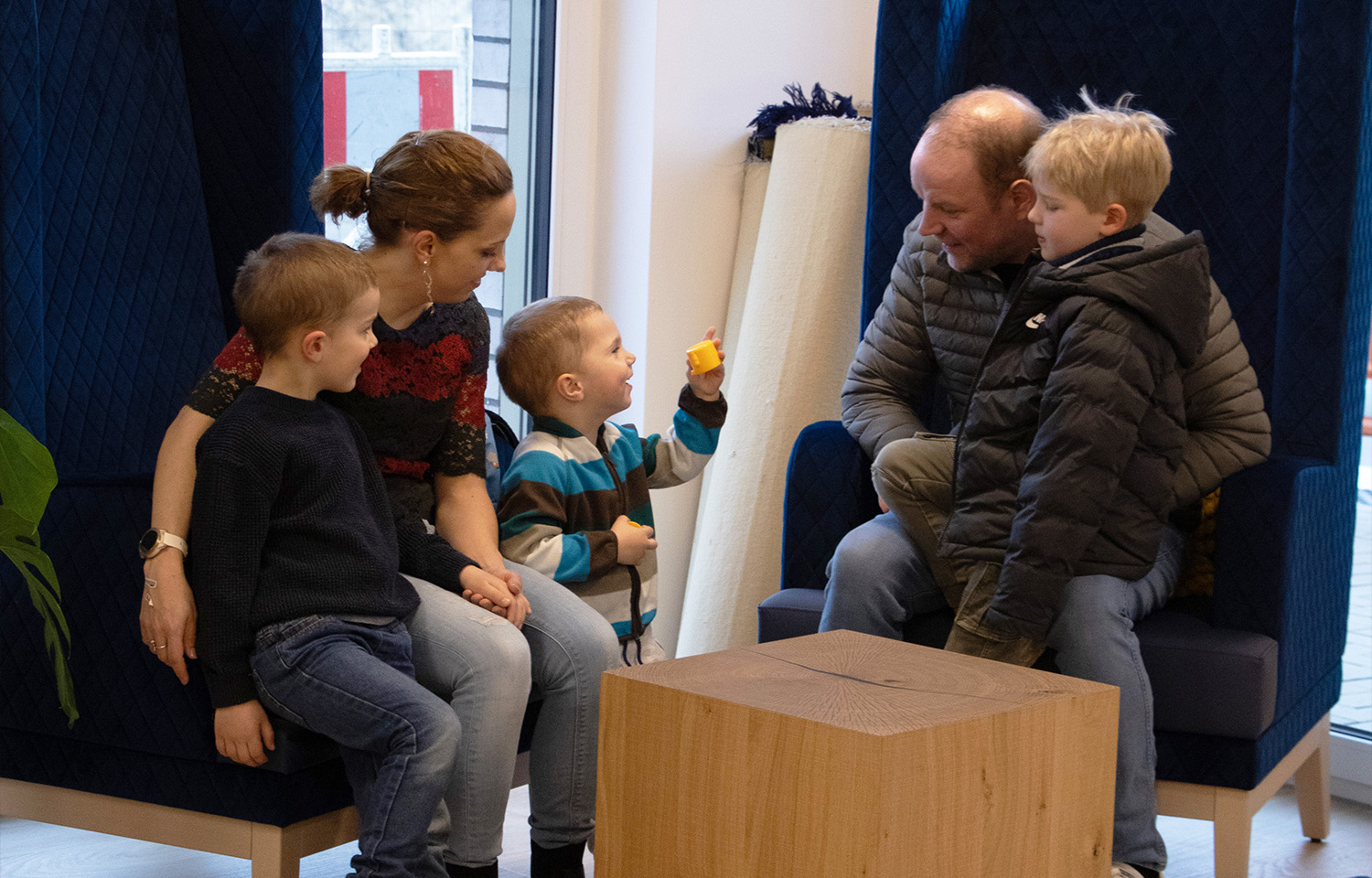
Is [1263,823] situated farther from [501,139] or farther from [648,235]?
[501,139]

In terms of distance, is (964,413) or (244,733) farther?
(964,413)

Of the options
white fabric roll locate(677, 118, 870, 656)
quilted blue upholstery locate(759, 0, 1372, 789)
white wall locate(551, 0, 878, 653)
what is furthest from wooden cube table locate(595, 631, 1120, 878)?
white wall locate(551, 0, 878, 653)

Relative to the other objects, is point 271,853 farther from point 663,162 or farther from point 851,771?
point 663,162

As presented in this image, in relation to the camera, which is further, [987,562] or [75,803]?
[987,562]

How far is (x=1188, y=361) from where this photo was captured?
1649 millimetres

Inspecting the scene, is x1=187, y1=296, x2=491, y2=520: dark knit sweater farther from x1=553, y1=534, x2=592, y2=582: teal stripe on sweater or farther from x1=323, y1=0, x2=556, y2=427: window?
x1=323, y1=0, x2=556, y2=427: window

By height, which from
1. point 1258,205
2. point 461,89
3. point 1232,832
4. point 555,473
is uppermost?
point 461,89

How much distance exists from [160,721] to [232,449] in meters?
0.31

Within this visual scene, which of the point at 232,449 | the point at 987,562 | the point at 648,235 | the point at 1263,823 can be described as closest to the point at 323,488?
the point at 232,449

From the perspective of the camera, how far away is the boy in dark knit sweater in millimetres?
1342

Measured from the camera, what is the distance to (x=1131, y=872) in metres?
1.52

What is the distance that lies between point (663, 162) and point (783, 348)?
0.45 meters

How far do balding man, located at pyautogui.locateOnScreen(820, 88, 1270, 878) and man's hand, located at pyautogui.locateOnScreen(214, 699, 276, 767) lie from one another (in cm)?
77

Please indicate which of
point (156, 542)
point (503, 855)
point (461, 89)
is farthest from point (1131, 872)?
point (461, 89)
